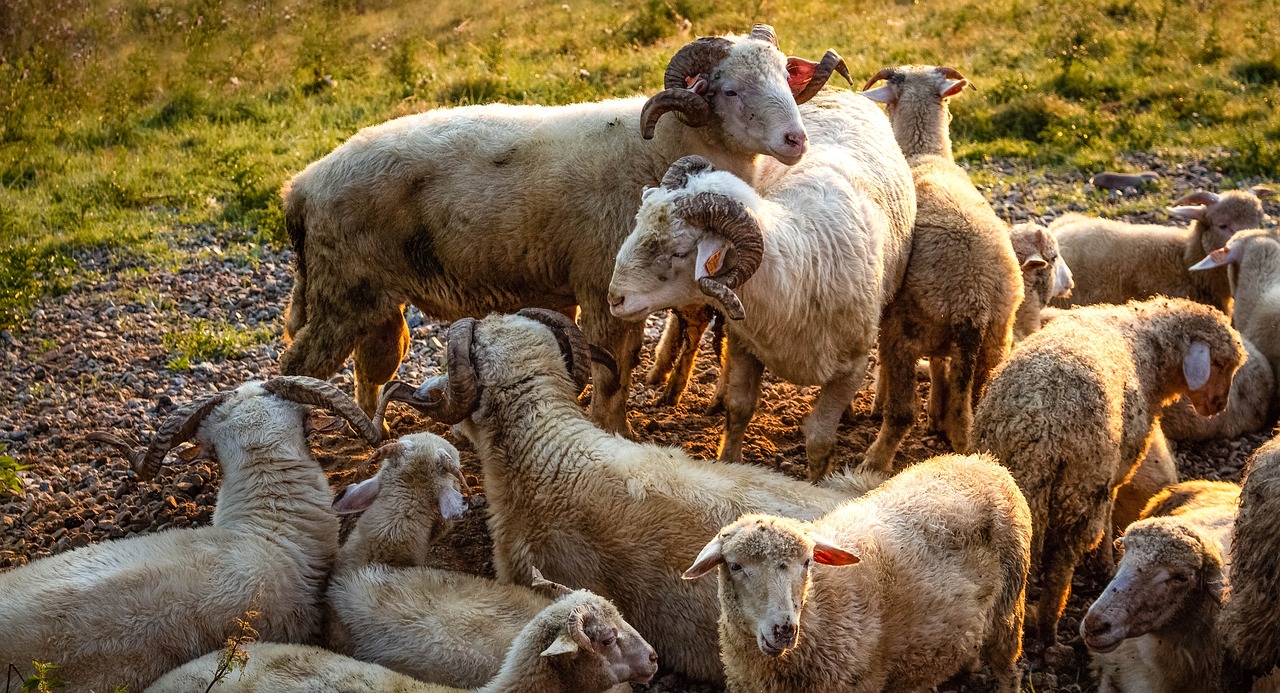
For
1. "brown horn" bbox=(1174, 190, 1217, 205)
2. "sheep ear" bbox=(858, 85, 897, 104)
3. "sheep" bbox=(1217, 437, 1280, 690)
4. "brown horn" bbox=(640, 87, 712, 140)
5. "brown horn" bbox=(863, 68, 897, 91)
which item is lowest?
"brown horn" bbox=(1174, 190, 1217, 205)

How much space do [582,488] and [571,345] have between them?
0.91 metres

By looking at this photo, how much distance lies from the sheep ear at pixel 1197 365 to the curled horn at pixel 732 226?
2.37m

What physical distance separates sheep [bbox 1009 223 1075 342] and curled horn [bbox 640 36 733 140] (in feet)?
7.76

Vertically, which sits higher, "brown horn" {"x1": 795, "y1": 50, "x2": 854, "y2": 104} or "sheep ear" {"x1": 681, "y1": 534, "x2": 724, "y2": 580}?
"brown horn" {"x1": 795, "y1": 50, "x2": 854, "y2": 104}

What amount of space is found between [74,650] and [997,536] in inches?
145

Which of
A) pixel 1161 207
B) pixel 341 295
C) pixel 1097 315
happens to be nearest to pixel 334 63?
pixel 341 295

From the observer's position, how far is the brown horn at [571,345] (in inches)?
229

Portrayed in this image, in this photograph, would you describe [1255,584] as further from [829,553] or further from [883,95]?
[883,95]

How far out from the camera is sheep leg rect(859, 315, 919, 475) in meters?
6.47

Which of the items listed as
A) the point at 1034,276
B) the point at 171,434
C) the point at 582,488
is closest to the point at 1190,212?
the point at 1034,276

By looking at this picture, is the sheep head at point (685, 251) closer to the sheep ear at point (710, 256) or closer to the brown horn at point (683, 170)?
the sheep ear at point (710, 256)

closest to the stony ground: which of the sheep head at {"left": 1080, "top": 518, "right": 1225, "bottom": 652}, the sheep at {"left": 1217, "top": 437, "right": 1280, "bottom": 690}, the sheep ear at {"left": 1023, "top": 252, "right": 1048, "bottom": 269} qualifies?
the sheep head at {"left": 1080, "top": 518, "right": 1225, "bottom": 652}

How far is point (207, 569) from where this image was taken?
16.1ft

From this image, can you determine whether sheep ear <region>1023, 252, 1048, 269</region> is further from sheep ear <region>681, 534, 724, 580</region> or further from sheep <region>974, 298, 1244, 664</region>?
sheep ear <region>681, 534, 724, 580</region>
